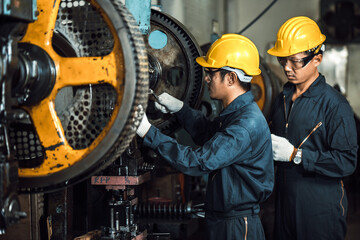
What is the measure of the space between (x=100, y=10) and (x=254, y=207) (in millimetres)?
1037

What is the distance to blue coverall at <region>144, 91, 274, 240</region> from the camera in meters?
1.67

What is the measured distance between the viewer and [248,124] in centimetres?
174

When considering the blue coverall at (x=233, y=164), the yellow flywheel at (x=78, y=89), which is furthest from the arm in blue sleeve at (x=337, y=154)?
the yellow flywheel at (x=78, y=89)

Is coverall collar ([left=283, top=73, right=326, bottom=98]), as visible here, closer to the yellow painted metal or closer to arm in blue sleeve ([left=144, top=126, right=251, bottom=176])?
arm in blue sleeve ([left=144, top=126, right=251, bottom=176])

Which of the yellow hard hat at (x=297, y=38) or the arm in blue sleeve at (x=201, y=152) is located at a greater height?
the yellow hard hat at (x=297, y=38)

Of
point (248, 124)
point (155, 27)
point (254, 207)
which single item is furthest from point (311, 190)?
point (155, 27)

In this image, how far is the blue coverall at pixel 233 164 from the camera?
1.67 meters

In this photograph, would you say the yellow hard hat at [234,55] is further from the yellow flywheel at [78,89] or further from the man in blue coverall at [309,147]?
the yellow flywheel at [78,89]

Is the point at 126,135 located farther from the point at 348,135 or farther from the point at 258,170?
the point at 348,135

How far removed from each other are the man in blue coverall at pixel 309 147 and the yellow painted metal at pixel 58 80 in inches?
43.6

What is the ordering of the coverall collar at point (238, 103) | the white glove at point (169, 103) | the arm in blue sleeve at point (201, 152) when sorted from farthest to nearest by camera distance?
1. the white glove at point (169, 103)
2. the coverall collar at point (238, 103)
3. the arm in blue sleeve at point (201, 152)

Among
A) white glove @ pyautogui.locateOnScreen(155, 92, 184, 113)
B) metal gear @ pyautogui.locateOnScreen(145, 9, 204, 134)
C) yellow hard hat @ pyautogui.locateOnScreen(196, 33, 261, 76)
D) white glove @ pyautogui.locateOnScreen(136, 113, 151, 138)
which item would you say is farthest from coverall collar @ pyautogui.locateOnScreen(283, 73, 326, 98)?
white glove @ pyautogui.locateOnScreen(136, 113, 151, 138)

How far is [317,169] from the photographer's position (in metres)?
2.05

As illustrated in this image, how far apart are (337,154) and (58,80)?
4.38 feet
